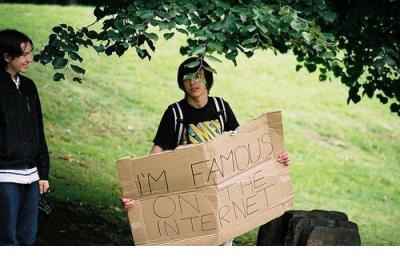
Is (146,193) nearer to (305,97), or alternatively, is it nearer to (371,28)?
(371,28)

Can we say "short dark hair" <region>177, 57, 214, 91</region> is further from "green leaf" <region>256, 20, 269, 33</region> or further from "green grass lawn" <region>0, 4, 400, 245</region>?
"green grass lawn" <region>0, 4, 400, 245</region>

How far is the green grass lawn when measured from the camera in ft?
38.5

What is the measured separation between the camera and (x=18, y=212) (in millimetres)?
5129

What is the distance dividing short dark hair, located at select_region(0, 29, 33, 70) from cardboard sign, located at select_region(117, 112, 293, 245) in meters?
Answer: 0.87

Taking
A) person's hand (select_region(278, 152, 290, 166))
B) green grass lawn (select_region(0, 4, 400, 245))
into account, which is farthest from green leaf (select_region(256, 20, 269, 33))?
green grass lawn (select_region(0, 4, 400, 245))

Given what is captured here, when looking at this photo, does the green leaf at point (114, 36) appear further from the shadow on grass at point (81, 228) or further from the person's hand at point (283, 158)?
the shadow on grass at point (81, 228)

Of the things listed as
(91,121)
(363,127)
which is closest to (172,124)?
(91,121)

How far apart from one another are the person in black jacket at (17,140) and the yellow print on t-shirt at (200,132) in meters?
0.87

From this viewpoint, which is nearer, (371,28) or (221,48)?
(221,48)

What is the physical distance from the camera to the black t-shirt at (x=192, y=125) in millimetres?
5043

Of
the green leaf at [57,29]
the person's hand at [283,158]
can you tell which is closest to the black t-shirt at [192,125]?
the person's hand at [283,158]

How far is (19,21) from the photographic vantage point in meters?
17.0

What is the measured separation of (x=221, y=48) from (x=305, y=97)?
38.6 ft

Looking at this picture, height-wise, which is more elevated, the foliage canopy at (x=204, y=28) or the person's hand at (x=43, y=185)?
the foliage canopy at (x=204, y=28)
